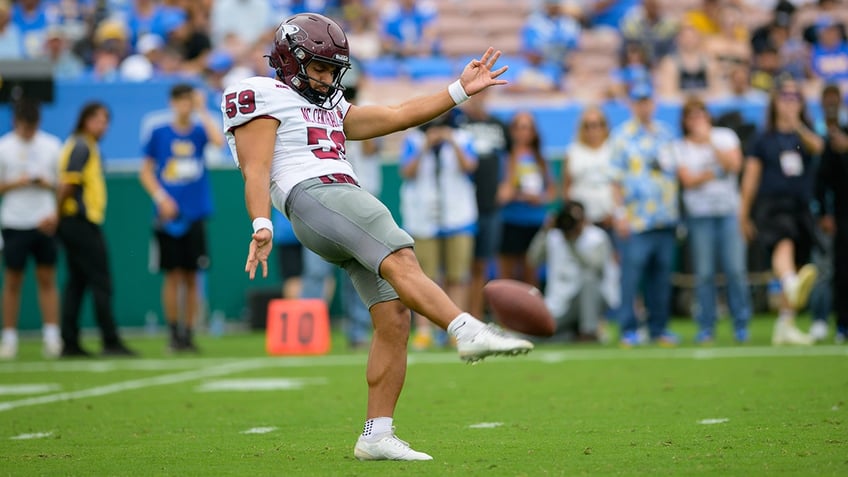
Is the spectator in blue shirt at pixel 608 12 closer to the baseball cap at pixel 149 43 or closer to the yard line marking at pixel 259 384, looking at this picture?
the baseball cap at pixel 149 43

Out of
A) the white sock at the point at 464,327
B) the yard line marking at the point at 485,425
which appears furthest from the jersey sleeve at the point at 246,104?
the yard line marking at the point at 485,425

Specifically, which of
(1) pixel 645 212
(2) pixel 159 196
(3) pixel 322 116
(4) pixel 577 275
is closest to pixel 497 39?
(4) pixel 577 275

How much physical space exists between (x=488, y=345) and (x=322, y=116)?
1319mm

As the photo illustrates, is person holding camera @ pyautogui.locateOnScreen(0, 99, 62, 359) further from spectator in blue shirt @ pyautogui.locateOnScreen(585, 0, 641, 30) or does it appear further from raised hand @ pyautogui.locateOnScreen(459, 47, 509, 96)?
spectator in blue shirt @ pyautogui.locateOnScreen(585, 0, 641, 30)

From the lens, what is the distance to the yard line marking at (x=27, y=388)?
9.04 meters

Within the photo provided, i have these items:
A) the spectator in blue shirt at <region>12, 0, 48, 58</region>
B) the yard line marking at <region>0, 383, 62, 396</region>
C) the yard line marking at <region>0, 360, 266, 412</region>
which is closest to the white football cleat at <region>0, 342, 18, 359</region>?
the yard line marking at <region>0, 360, 266, 412</region>

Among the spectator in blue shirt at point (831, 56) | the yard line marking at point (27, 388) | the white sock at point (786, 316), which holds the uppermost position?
the spectator in blue shirt at point (831, 56)

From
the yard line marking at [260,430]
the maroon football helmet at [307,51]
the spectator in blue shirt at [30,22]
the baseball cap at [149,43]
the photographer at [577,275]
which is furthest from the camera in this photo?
the spectator in blue shirt at [30,22]

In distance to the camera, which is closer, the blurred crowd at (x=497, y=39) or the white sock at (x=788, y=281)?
the white sock at (x=788, y=281)

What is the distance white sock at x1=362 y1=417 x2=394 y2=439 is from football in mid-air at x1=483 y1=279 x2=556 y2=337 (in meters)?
0.81

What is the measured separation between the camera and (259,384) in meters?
9.31

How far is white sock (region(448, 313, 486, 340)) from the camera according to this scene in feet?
16.8

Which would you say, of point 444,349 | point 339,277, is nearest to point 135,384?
point 444,349

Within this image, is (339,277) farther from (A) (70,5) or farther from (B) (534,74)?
(A) (70,5)
